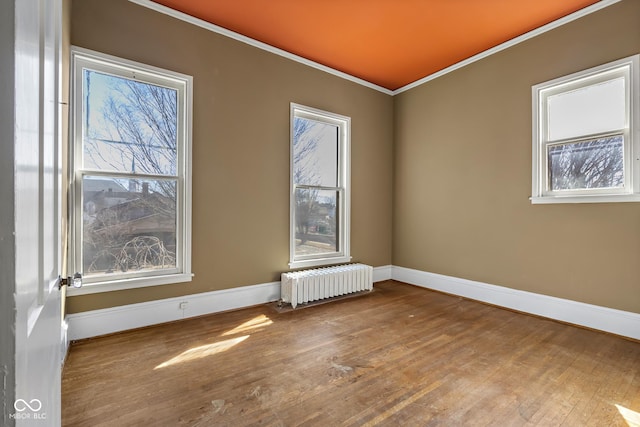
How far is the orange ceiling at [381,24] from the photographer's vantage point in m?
2.95

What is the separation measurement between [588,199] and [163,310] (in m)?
4.44

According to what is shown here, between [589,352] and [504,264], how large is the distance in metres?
1.26

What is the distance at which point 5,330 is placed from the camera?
414 millimetres

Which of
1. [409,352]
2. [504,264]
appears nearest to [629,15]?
[504,264]

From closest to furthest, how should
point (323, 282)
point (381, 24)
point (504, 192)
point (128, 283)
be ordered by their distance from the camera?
point (128, 283) → point (381, 24) → point (504, 192) → point (323, 282)

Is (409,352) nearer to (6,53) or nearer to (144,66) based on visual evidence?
(6,53)

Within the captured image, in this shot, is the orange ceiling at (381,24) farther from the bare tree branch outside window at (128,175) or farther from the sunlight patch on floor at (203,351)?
the sunlight patch on floor at (203,351)

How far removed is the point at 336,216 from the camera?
443 cm

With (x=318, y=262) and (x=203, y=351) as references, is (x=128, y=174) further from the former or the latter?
(x=318, y=262)

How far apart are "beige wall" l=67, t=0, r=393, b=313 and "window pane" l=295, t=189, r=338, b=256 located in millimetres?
248

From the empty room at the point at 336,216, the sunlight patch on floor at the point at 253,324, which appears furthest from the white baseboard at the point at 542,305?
the sunlight patch on floor at the point at 253,324

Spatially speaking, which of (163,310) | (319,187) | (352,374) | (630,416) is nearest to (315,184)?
(319,187)

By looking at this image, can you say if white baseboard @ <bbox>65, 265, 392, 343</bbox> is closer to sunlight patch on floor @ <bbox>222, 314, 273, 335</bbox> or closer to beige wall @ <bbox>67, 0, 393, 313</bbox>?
beige wall @ <bbox>67, 0, 393, 313</bbox>

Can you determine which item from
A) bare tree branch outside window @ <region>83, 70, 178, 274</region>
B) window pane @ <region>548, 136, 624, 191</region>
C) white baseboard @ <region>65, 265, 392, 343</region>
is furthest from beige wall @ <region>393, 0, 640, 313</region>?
bare tree branch outside window @ <region>83, 70, 178, 274</region>
